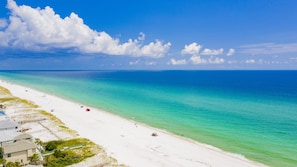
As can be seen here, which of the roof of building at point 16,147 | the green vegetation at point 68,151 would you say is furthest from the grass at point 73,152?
the roof of building at point 16,147

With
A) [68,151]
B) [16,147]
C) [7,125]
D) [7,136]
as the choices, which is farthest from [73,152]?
[7,125]

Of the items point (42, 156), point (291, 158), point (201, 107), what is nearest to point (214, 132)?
point (291, 158)

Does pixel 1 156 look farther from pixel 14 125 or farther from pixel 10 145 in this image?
pixel 14 125

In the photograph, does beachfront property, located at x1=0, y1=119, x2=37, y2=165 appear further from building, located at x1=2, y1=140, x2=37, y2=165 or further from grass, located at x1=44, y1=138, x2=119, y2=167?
grass, located at x1=44, y1=138, x2=119, y2=167

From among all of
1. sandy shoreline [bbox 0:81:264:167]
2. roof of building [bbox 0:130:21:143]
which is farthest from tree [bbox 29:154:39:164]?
sandy shoreline [bbox 0:81:264:167]

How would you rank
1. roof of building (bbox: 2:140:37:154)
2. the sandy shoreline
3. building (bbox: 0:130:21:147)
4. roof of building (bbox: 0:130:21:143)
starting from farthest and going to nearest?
the sandy shoreline → roof of building (bbox: 0:130:21:143) → building (bbox: 0:130:21:147) → roof of building (bbox: 2:140:37:154)
